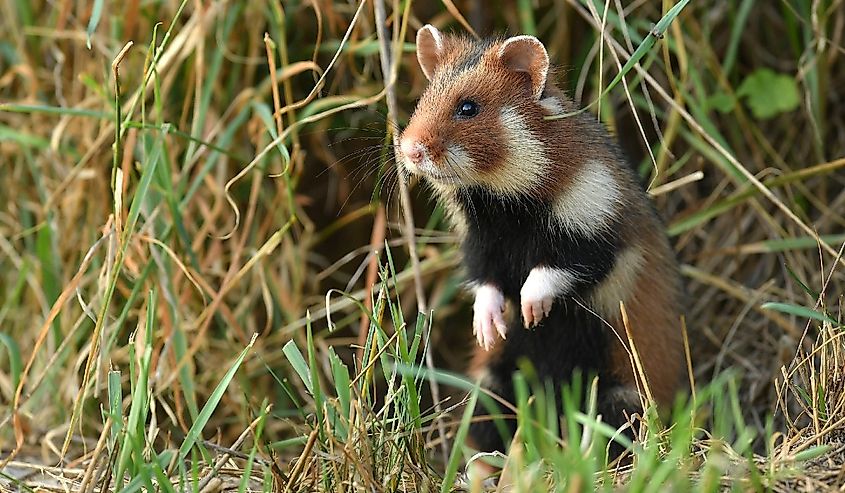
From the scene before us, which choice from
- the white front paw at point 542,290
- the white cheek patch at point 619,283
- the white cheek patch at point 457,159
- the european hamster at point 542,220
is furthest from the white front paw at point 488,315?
the white cheek patch at point 457,159

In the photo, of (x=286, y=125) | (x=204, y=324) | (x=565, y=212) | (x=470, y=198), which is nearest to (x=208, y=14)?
(x=286, y=125)

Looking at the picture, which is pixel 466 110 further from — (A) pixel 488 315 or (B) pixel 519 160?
(A) pixel 488 315

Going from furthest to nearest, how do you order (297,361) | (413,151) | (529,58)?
(529,58)
(413,151)
(297,361)

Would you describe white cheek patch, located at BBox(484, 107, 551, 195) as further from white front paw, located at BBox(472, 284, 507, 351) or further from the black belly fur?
white front paw, located at BBox(472, 284, 507, 351)

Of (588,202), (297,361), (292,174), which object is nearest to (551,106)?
(588,202)

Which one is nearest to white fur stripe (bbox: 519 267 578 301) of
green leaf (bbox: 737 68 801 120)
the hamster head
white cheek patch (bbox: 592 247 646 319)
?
white cheek patch (bbox: 592 247 646 319)

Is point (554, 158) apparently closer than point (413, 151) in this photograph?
No

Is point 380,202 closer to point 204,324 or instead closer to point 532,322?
point 204,324
